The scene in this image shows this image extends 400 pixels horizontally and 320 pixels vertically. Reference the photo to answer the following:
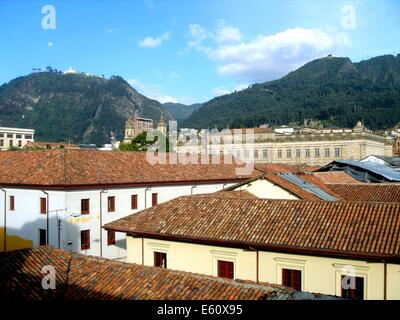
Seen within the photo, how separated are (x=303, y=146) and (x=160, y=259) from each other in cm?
6413

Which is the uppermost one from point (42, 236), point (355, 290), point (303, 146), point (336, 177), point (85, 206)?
point (303, 146)

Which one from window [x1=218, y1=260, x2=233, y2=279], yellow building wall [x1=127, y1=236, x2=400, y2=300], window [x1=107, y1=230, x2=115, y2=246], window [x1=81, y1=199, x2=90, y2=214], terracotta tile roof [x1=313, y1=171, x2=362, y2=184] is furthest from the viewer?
terracotta tile roof [x1=313, y1=171, x2=362, y2=184]

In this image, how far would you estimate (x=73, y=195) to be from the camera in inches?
918

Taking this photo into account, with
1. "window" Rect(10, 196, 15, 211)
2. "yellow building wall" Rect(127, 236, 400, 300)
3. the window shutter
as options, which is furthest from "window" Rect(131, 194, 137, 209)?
"yellow building wall" Rect(127, 236, 400, 300)

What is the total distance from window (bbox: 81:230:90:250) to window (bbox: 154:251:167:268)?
30.2 ft

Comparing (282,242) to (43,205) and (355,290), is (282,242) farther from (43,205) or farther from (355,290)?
(43,205)

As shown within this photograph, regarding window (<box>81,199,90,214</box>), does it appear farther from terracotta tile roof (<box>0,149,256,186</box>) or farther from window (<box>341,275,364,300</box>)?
window (<box>341,275,364,300</box>)

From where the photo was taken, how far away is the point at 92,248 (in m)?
23.7

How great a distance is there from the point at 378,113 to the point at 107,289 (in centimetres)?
15228

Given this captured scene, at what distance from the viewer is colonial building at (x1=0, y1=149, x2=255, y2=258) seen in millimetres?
23047

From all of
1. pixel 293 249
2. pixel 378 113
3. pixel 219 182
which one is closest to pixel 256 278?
pixel 293 249

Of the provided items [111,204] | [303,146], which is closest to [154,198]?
[111,204]

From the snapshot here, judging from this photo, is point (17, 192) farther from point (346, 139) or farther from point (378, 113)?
point (378, 113)

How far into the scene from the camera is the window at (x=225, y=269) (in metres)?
13.8
